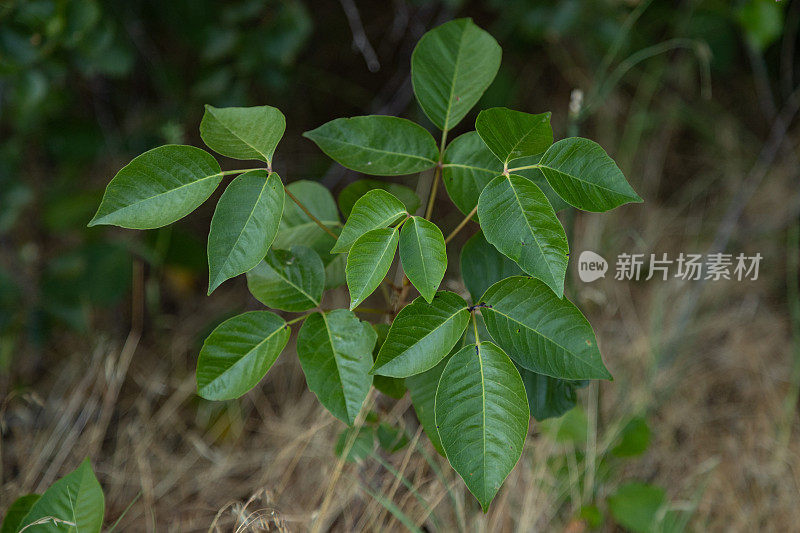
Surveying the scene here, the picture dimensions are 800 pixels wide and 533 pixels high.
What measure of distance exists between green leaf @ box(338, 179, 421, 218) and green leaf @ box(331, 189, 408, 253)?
0.36 ft

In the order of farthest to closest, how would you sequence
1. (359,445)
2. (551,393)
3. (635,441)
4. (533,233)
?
(635,441), (359,445), (551,393), (533,233)

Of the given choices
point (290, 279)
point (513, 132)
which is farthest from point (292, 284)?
point (513, 132)

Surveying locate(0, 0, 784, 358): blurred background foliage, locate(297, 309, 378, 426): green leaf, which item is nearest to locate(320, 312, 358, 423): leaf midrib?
locate(297, 309, 378, 426): green leaf

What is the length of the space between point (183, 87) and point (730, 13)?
1531 mm

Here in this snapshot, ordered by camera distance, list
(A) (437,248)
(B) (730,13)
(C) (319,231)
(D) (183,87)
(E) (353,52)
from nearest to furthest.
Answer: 1. (A) (437,248)
2. (C) (319,231)
3. (D) (183,87)
4. (B) (730,13)
5. (E) (353,52)

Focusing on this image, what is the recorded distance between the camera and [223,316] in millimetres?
1578

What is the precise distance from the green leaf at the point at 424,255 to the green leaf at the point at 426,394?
0.17m

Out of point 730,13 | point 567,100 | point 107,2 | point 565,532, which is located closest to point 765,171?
point 730,13

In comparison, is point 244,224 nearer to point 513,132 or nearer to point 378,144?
point 378,144

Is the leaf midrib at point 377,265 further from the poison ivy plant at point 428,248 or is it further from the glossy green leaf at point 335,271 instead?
the glossy green leaf at point 335,271

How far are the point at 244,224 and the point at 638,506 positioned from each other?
108 centimetres

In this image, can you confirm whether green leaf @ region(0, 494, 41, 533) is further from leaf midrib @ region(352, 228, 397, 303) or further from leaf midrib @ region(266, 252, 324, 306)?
leaf midrib @ region(352, 228, 397, 303)

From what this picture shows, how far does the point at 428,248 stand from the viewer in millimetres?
622

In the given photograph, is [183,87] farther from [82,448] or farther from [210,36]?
[82,448]
